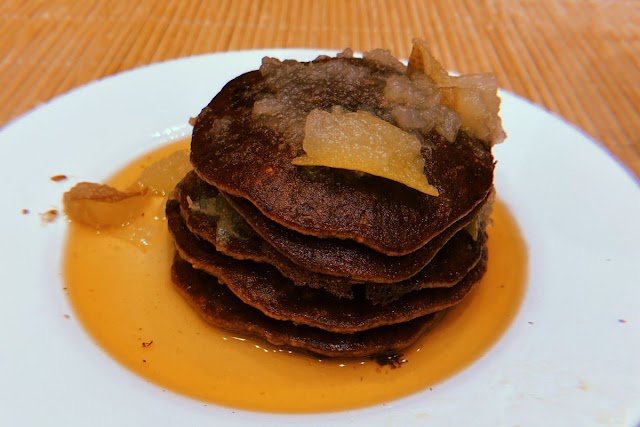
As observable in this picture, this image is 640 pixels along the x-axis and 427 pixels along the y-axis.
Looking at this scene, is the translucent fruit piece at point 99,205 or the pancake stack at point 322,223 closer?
the pancake stack at point 322,223

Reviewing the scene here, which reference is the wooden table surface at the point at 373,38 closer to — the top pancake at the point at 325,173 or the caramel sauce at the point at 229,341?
the caramel sauce at the point at 229,341

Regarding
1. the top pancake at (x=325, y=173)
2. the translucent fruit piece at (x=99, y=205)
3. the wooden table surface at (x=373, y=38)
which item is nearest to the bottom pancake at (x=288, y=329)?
the top pancake at (x=325, y=173)

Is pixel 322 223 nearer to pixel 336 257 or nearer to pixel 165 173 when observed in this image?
pixel 336 257

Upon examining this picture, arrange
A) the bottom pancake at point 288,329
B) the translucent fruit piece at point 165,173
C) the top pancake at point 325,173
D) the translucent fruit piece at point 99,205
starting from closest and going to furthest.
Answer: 1. the top pancake at point 325,173
2. the bottom pancake at point 288,329
3. the translucent fruit piece at point 99,205
4. the translucent fruit piece at point 165,173

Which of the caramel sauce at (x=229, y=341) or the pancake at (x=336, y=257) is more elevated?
the pancake at (x=336, y=257)

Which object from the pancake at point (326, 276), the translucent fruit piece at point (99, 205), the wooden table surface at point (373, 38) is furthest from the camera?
the wooden table surface at point (373, 38)

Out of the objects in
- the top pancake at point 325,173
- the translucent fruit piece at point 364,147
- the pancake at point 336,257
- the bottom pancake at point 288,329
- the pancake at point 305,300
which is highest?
the translucent fruit piece at point 364,147

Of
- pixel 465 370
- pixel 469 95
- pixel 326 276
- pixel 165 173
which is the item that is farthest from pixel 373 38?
pixel 465 370

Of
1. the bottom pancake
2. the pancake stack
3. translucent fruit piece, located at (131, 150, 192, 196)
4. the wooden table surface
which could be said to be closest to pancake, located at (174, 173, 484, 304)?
the pancake stack
